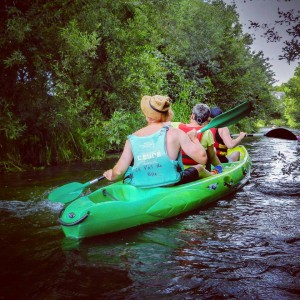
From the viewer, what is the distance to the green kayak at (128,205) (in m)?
3.38

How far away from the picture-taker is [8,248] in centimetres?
317

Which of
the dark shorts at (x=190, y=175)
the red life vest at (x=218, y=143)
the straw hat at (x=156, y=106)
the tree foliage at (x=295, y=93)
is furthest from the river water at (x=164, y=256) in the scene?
the tree foliage at (x=295, y=93)

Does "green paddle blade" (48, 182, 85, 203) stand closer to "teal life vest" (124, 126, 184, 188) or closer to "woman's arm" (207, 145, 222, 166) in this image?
"teal life vest" (124, 126, 184, 188)

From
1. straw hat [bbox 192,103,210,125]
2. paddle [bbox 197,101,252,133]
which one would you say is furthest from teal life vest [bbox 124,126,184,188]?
straw hat [bbox 192,103,210,125]

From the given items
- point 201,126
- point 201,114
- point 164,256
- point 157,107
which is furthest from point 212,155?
point 164,256

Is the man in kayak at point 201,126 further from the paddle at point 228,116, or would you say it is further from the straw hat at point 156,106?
the straw hat at point 156,106

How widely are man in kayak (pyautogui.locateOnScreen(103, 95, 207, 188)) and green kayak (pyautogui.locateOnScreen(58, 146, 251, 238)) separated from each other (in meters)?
0.20

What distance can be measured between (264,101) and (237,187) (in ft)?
70.7

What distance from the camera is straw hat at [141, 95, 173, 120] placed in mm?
Answer: 3643

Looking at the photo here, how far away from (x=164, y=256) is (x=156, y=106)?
1448 mm

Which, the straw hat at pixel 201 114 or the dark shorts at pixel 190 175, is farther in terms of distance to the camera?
the straw hat at pixel 201 114

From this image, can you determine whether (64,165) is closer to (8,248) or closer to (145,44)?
(145,44)

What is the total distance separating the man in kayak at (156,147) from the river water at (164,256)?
23.1 inches

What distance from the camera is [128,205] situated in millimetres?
3637
